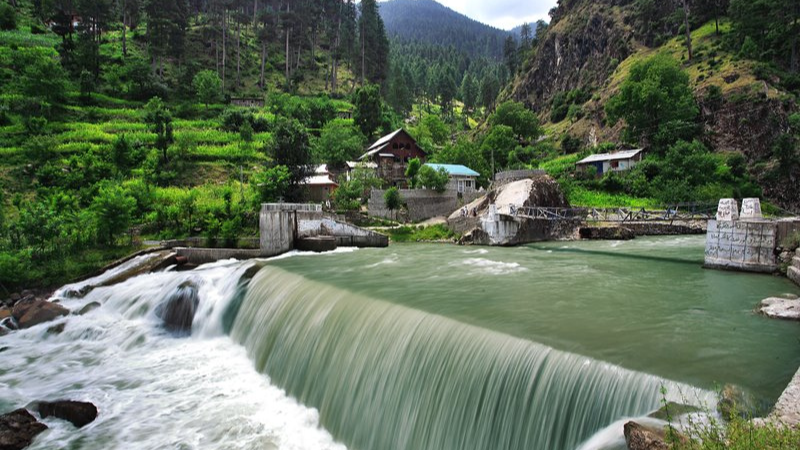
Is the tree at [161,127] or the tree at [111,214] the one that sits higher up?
the tree at [161,127]

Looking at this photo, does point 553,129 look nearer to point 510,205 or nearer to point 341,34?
point 341,34

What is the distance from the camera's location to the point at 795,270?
1541 cm

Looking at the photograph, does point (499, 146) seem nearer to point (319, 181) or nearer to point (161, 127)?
point (319, 181)

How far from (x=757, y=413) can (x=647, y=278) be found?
11374mm

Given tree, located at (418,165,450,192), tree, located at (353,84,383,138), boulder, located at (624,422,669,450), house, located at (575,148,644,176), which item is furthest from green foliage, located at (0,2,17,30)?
boulder, located at (624,422,669,450)

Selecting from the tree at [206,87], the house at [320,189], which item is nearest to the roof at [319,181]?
the house at [320,189]

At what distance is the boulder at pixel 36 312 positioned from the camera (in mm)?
17125

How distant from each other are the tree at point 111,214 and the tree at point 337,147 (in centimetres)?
2861

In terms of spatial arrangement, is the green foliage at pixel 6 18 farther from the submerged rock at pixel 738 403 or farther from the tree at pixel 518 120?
the submerged rock at pixel 738 403

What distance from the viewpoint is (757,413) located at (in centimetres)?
613

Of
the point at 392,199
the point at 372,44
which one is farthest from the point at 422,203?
the point at 372,44

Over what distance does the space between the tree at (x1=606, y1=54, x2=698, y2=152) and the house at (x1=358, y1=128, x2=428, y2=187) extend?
29.3 metres

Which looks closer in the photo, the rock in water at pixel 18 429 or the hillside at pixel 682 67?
the rock in water at pixel 18 429

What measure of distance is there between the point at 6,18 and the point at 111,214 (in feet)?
224
